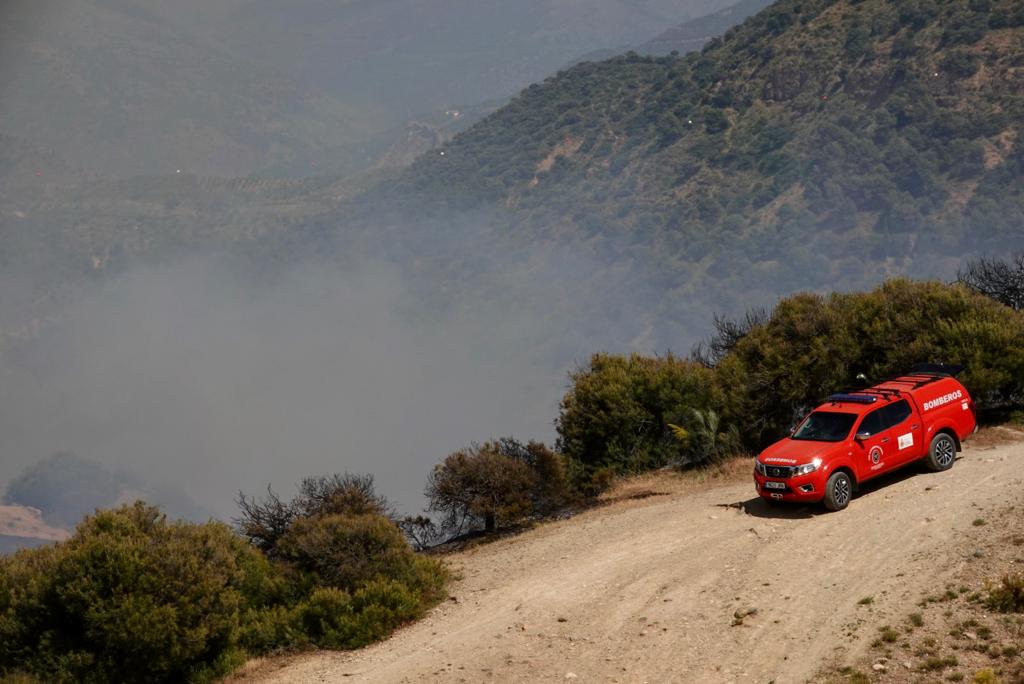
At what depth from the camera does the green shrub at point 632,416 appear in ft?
79.5

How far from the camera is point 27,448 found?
5906 inches

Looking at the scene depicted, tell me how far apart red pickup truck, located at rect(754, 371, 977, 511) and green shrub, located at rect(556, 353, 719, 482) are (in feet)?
19.7

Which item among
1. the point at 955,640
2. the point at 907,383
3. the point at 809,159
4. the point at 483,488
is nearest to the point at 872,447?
the point at 907,383

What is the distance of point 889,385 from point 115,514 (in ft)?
42.5

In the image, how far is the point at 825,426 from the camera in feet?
58.6

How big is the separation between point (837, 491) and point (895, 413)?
73.8 inches

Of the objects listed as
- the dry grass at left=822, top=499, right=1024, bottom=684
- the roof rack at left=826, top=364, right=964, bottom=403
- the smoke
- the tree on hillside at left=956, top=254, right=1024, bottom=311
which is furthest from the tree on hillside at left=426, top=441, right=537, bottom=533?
the smoke

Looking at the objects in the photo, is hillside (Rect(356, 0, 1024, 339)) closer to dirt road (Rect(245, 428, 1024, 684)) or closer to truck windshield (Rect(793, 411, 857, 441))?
truck windshield (Rect(793, 411, 857, 441))

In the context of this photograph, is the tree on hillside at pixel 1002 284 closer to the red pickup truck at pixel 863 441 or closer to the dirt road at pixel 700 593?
the red pickup truck at pixel 863 441

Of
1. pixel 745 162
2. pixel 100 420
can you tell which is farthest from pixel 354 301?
pixel 745 162

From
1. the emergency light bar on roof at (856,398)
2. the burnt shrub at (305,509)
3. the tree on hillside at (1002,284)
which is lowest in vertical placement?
the emergency light bar on roof at (856,398)

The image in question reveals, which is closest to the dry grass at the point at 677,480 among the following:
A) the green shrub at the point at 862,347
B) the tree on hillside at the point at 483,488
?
the green shrub at the point at 862,347

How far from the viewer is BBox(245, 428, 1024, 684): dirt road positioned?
12820 mm

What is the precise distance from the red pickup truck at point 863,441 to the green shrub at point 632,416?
6005 mm
